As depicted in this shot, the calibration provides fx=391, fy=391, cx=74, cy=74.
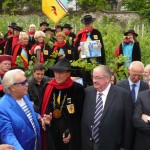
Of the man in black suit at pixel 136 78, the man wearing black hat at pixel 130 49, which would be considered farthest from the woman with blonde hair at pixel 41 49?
the man in black suit at pixel 136 78

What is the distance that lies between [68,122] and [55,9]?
→ 5622 mm

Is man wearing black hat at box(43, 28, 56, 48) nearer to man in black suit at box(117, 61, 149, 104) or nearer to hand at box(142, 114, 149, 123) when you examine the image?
man in black suit at box(117, 61, 149, 104)

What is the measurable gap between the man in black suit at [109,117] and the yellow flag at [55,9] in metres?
5.67

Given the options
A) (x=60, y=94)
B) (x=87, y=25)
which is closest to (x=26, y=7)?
(x=87, y=25)

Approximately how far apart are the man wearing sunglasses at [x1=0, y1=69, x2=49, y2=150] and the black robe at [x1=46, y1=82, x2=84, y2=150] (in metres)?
0.86

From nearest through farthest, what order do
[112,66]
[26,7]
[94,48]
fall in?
[112,66]
[94,48]
[26,7]

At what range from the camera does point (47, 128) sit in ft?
18.6

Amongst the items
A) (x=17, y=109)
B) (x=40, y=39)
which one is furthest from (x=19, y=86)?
(x=40, y=39)

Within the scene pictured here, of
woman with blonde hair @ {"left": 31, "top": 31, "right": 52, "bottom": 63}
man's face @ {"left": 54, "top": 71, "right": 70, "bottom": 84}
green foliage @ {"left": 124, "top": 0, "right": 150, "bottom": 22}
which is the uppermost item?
green foliage @ {"left": 124, "top": 0, "right": 150, "bottom": 22}

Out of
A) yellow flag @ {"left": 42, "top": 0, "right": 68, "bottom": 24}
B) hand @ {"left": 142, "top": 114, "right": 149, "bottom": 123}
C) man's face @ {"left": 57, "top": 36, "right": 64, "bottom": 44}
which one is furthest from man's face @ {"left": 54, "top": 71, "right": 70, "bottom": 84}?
yellow flag @ {"left": 42, "top": 0, "right": 68, "bottom": 24}

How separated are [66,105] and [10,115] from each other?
1.33m

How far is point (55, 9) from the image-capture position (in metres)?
10.7

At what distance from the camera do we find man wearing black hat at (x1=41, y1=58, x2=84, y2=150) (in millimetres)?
5543

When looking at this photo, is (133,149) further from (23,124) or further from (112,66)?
(112,66)
